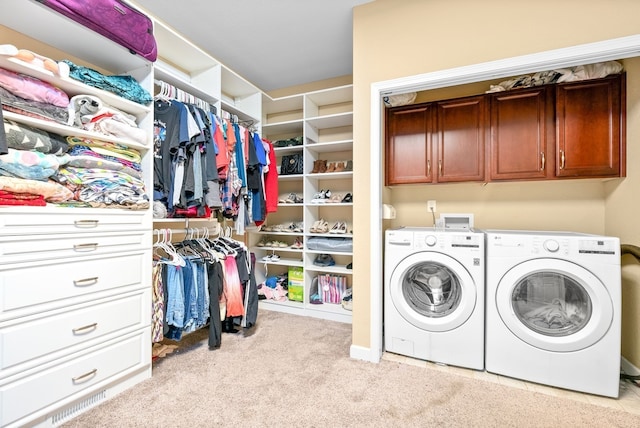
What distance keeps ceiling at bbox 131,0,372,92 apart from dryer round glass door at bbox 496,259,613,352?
2.25 m

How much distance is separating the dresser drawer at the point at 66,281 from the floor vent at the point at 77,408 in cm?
54

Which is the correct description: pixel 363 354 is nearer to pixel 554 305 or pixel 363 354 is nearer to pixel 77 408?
pixel 554 305

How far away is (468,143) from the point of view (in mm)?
2258

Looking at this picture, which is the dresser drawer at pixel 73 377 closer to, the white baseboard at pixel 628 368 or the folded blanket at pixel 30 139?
the folded blanket at pixel 30 139

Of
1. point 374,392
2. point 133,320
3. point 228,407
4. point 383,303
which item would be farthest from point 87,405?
point 383,303

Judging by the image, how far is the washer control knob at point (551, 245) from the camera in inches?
67.1

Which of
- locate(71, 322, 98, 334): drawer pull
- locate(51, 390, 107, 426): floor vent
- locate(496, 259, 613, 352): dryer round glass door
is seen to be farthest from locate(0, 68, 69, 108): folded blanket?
locate(496, 259, 613, 352): dryer round glass door

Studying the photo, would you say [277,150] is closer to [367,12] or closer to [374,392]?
[367,12]

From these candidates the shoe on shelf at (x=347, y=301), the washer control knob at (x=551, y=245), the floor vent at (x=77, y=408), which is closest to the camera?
the floor vent at (x=77, y=408)

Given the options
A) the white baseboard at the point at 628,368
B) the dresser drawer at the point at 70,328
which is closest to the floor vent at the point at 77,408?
the dresser drawer at the point at 70,328

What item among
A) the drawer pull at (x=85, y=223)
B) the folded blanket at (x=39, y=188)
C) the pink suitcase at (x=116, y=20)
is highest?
the pink suitcase at (x=116, y=20)

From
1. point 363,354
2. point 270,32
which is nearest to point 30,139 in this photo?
point 270,32

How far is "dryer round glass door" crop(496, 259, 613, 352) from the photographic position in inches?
63.6

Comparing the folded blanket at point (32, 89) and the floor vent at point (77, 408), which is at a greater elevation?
the folded blanket at point (32, 89)
